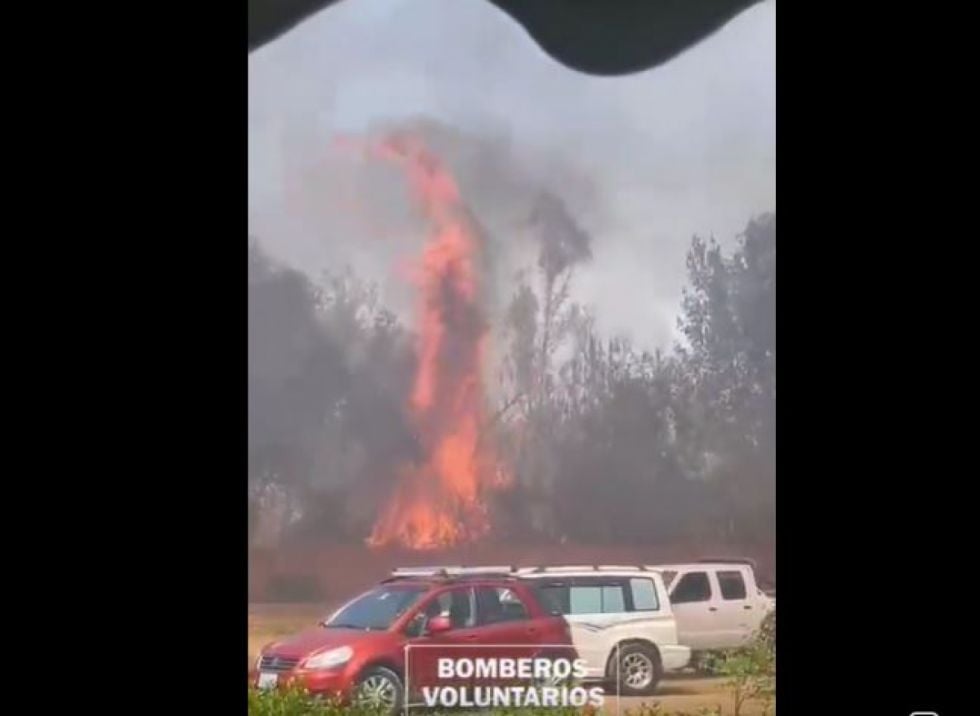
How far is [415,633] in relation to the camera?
16.1 feet

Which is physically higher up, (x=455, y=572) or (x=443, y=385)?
(x=443, y=385)

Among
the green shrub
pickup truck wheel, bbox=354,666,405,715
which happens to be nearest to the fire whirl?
pickup truck wheel, bbox=354,666,405,715

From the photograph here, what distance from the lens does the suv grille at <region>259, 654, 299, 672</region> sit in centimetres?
495

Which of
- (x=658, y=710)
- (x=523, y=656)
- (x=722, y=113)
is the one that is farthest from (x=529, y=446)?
(x=722, y=113)

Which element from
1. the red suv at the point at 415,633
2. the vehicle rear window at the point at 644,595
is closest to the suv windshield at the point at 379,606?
the red suv at the point at 415,633

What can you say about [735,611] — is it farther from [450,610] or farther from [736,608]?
[450,610]

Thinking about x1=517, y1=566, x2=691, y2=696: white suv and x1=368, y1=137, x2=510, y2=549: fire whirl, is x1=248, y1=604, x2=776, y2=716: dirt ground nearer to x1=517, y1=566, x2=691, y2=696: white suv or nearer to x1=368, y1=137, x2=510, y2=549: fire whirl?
x1=517, y1=566, x2=691, y2=696: white suv

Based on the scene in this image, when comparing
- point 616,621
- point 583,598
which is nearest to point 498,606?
point 583,598

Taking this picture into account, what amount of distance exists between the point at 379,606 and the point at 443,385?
33.1 inches

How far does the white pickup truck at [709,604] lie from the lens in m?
4.91

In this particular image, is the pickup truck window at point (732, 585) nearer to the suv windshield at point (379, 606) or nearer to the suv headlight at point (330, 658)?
the suv windshield at point (379, 606)

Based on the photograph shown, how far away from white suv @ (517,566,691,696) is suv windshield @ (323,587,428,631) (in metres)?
0.42
